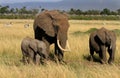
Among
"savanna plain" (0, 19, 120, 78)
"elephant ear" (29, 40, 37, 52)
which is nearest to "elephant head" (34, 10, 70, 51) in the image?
"savanna plain" (0, 19, 120, 78)

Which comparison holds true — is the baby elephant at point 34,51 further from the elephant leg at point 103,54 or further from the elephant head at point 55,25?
the elephant leg at point 103,54

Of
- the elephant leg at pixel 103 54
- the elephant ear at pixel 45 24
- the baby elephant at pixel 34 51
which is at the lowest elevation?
the elephant leg at pixel 103 54

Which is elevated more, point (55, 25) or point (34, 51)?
point (55, 25)

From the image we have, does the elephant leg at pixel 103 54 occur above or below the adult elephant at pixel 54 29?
below

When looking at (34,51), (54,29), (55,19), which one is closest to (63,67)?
(34,51)

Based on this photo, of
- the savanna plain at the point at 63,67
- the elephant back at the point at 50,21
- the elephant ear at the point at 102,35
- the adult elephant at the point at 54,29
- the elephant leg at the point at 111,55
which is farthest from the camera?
the elephant ear at the point at 102,35

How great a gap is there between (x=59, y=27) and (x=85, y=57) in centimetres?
189

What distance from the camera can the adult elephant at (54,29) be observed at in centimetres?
1325

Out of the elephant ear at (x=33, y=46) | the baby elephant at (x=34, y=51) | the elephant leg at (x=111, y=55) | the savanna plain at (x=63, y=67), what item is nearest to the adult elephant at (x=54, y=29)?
the savanna plain at (x=63, y=67)

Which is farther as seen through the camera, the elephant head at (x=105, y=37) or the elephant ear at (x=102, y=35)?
the elephant ear at (x=102, y=35)

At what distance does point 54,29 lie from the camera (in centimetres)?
1366

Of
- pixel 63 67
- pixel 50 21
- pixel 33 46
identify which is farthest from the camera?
pixel 50 21

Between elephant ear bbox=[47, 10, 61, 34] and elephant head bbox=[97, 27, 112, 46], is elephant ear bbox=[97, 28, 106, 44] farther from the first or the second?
elephant ear bbox=[47, 10, 61, 34]

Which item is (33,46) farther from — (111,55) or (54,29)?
(111,55)
